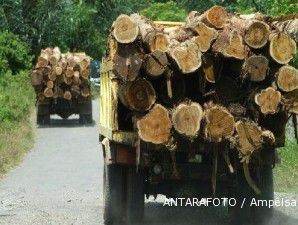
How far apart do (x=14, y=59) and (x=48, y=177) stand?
22585 mm

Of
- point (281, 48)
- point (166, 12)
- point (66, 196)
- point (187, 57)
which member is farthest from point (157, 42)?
point (166, 12)

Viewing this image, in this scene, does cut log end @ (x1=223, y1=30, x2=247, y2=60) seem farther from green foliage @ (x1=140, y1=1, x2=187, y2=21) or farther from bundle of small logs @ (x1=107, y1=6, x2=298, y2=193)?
green foliage @ (x1=140, y1=1, x2=187, y2=21)

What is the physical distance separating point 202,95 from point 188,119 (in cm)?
49

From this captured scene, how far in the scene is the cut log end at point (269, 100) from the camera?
8.16 meters

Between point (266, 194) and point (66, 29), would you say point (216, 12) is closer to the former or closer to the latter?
point (266, 194)

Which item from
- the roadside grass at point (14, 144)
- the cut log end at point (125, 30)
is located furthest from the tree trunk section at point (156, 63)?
the roadside grass at point (14, 144)

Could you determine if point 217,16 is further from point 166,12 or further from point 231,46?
point 166,12

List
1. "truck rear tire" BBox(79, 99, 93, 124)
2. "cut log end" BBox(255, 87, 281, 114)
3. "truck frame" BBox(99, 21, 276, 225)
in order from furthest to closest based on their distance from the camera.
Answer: "truck rear tire" BBox(79, 99, 93, 124) < "truck frame" BBox(99, 21, 276, 225) < "cut log end" BBox(255, 87, 281, 114)

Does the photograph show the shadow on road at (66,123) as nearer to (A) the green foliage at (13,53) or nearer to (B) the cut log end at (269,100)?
(A) the green foliage at (13,53)

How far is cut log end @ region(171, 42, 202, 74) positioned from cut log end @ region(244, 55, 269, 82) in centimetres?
50

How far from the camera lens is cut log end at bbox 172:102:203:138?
7926 mm

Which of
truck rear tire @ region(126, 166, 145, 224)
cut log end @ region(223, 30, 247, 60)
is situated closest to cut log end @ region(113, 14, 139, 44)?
cut log end @ region(223, 30, 247, 60)

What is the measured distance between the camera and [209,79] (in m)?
8.26

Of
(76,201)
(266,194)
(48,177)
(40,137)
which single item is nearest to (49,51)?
(40,137)
